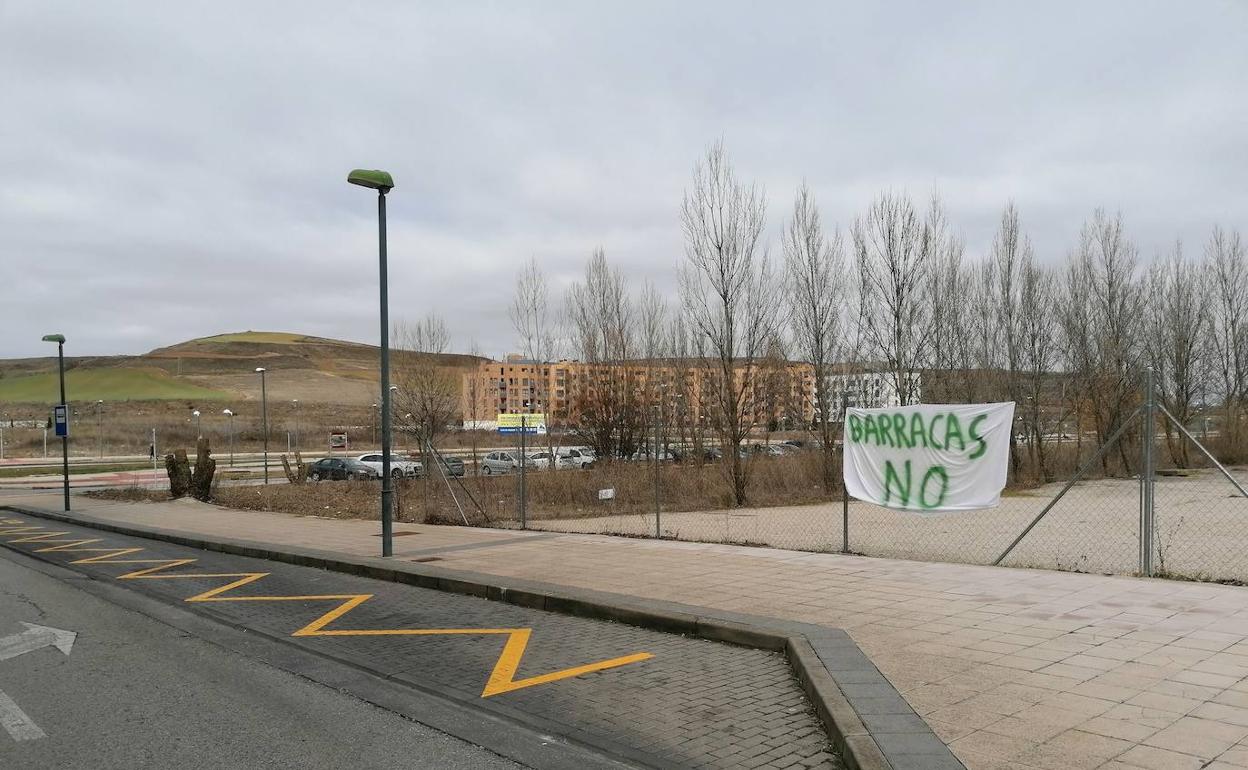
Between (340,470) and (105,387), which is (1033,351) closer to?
(340,470)

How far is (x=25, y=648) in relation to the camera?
7.52m

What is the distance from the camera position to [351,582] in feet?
37.6

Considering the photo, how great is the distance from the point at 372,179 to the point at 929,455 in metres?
8.78

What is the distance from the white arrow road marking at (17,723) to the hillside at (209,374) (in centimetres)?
12988

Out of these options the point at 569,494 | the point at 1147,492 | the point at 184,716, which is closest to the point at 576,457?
the point at 569,494

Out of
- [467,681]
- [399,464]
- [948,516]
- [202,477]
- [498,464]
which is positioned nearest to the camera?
[467,681]

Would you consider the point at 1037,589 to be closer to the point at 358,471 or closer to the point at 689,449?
the point at 689,449

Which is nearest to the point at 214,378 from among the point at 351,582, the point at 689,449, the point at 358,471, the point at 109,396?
the point at 109,396

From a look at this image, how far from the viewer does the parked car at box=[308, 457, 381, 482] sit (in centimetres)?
4244

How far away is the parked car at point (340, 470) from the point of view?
42.4m

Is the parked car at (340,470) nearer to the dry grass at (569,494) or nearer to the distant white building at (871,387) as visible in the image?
the dry grass at (569,494)

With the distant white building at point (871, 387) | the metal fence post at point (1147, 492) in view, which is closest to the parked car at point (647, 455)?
the distant white building at point (871, 387)

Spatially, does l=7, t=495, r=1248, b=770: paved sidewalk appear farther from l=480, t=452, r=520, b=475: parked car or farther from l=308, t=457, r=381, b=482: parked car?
l=480, t=452, r=520, b=475: parked car

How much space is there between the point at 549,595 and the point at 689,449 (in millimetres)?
30877
